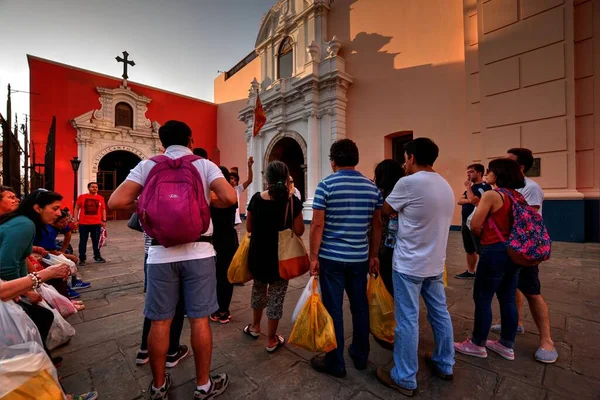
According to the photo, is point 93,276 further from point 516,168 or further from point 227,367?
point 516,168

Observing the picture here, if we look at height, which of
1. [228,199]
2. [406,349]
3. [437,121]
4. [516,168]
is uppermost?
[437,121]

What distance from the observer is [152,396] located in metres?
1.72

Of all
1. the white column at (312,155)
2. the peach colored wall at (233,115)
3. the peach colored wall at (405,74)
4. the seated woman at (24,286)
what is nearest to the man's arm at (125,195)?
the seated woman at (24,286)

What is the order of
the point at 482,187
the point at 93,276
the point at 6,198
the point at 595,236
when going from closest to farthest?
1. the point at 6,198
2. the point at 482,187
3. the point at 93,276
4. the point at 595,236

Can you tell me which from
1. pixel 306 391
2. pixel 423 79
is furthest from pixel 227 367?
pixel 423 79

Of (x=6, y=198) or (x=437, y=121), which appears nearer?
(x=6, y=198)

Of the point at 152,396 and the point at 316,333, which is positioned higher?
the point at 316,333

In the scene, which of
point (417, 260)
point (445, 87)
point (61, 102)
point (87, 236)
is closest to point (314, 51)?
point (445, 87)

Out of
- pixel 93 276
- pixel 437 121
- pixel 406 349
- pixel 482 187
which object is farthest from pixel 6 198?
pixel 437 121

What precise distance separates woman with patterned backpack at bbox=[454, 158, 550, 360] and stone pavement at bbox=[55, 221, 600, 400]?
29 cm

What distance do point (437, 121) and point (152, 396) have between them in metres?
9.63

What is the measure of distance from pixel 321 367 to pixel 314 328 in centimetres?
39

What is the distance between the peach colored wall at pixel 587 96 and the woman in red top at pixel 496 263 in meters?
6.22

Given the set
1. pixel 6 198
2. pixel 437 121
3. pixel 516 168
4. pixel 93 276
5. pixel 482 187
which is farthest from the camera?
pixel 437 121
